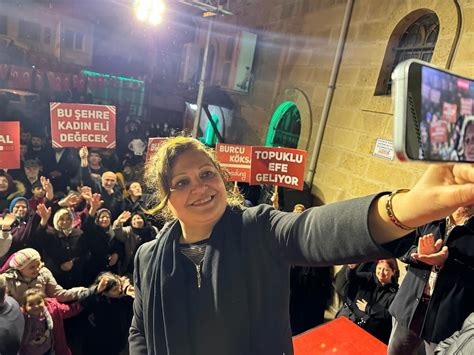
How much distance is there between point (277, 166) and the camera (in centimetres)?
430

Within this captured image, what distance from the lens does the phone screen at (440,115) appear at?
694mm

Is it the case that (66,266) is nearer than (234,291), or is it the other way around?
(234,291)

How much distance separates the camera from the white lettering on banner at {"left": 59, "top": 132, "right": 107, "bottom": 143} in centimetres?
436

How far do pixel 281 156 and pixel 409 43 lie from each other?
2.52m

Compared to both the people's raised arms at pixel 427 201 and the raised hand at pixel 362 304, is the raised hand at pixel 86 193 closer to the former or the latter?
the raised hand at pixel 362 304

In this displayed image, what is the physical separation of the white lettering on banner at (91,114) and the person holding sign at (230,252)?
3339mm

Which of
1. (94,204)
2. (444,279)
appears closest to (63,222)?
(94,204)

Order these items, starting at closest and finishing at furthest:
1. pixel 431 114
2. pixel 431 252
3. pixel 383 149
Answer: pixel 431 114 < pixel 431 252 < pixel 383 149

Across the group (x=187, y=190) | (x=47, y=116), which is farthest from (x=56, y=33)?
(x=187, y=190)

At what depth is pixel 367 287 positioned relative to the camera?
145 inches

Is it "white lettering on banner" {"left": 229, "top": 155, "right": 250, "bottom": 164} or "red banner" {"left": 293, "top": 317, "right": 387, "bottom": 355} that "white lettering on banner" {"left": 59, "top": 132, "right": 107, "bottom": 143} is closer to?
"white lettering on banner" {"left": 229, "top": 155, "right": 250, "bottom": 164}

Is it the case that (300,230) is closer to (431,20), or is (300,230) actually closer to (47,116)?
(431,20)

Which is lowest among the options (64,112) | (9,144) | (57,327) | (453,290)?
(57,327)

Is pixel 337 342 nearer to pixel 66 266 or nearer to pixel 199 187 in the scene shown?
pixel 199 187
